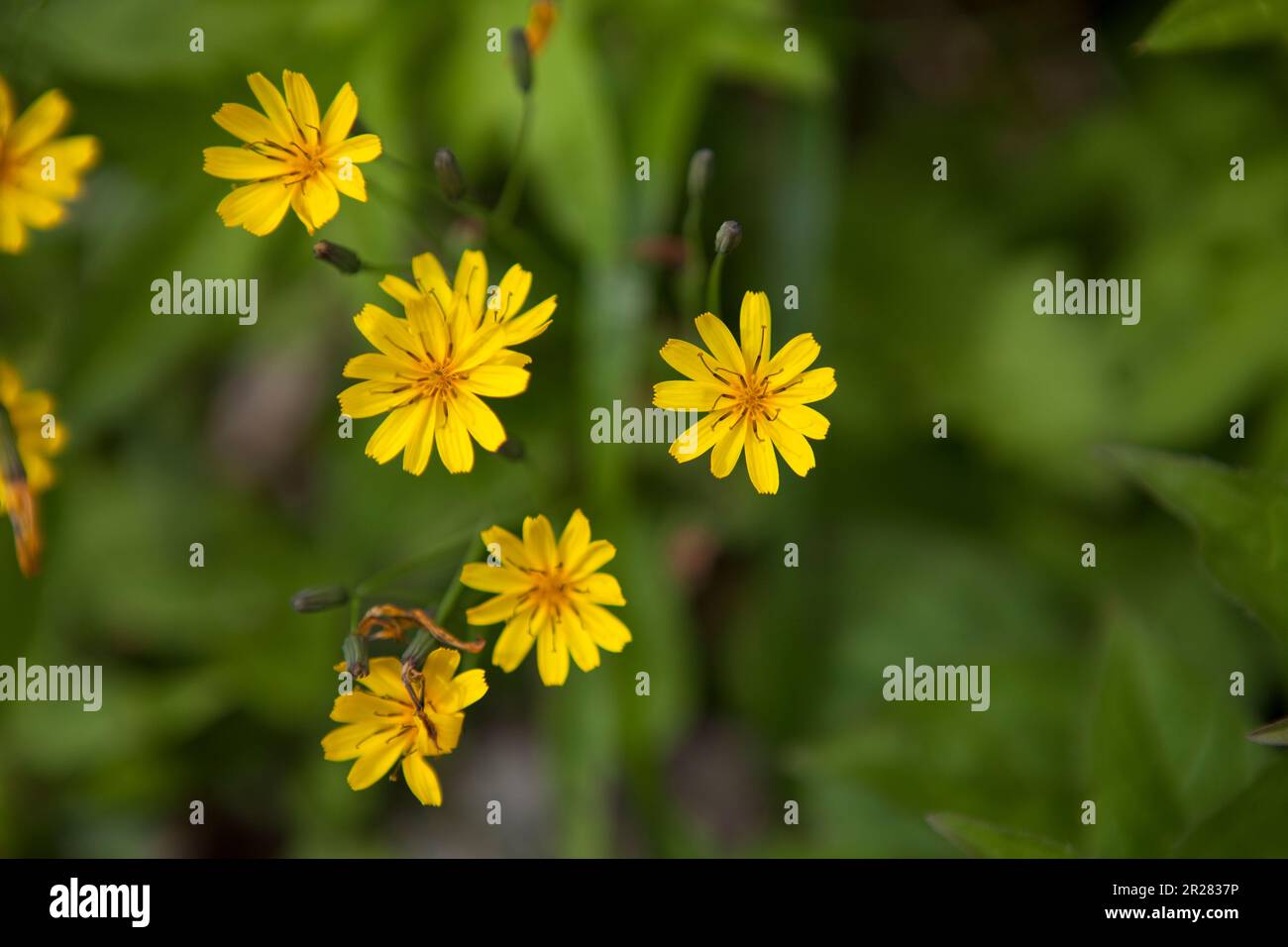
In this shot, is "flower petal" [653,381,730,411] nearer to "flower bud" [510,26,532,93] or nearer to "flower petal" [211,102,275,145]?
"flower bud" [510,26,532,93]

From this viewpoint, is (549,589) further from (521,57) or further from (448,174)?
(521,57)

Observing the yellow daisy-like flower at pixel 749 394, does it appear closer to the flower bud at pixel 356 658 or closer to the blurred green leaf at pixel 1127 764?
the flower bud at pixel 356 658

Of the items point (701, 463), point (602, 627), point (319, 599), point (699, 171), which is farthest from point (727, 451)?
point (701, 463)

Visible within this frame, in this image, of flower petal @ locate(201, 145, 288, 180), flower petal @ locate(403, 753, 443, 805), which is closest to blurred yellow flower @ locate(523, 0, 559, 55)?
flower petal @ locate(201, 145, 288, 180)
